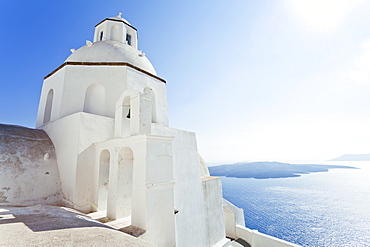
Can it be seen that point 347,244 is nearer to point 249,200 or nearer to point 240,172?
point 249,200

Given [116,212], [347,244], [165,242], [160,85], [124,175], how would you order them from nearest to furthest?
[165,242] → [116,212] → [124,175] → [160,85] → [347,244]

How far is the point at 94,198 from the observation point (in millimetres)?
5754

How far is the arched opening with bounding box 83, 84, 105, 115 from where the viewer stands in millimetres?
7711

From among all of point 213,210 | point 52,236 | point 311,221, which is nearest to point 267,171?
point 311,221

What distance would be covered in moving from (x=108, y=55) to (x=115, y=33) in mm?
3496

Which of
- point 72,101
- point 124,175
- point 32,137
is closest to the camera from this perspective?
point 124,175

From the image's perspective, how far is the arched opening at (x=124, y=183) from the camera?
16.8 ft

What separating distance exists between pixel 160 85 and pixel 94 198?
605 cm

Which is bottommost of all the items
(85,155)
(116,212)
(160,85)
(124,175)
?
(116,212)

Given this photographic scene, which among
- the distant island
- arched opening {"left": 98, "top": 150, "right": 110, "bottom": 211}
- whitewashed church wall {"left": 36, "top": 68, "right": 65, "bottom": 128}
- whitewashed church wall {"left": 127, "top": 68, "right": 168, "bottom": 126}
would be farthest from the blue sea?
the distant island

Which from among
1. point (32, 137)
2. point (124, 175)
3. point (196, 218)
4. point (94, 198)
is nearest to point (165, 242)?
point (124, 175)

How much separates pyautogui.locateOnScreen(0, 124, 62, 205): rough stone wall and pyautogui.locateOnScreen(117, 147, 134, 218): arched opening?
2.44 m

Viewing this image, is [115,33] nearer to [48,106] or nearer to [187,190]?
[48,106]

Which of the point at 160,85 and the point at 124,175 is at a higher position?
the point at 160,85
